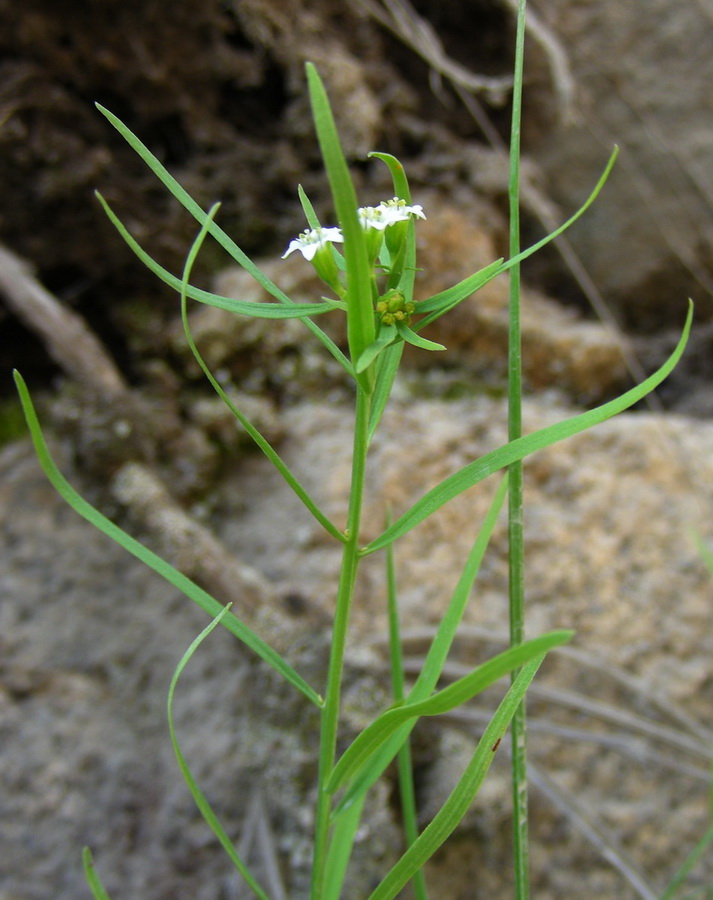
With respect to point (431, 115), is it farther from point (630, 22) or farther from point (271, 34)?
point (630, 22)

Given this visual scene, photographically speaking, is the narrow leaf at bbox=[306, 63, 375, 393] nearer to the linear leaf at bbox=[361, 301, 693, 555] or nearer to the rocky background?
the linear leaf at bbox=[361, 301, 693, 555]

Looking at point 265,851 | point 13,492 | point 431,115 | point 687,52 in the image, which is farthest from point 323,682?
point 687,52

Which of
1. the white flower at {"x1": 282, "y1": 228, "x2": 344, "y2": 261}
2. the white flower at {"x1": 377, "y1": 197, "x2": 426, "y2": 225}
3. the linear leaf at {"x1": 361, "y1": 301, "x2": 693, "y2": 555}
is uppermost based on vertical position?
the white flower at {"x1": 377, "y1": 197, "x2": 426, "y2": 225}

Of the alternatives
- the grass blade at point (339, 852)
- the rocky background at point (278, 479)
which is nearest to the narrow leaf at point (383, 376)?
the grass blade at point (339, 852)

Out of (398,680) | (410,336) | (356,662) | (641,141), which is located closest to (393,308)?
(410,336)

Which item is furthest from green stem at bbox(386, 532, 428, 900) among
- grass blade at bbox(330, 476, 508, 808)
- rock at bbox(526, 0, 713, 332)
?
rock at bbox(526, 0, 713, 332)

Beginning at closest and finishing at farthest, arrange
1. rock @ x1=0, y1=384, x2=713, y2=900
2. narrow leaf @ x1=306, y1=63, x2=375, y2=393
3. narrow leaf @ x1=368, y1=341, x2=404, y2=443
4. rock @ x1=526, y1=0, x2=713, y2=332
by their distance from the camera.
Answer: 1. narrow leaf @ x1=306, y1=63, x2=375, y2=393
2. narrow leaf @ x1=368, y1=341, x2=404, y2=443
3. rock @ x1=0, y1=384, x2=713, y2=900
4. rock @ x1=526, y1=0, x2=713, y2=332
